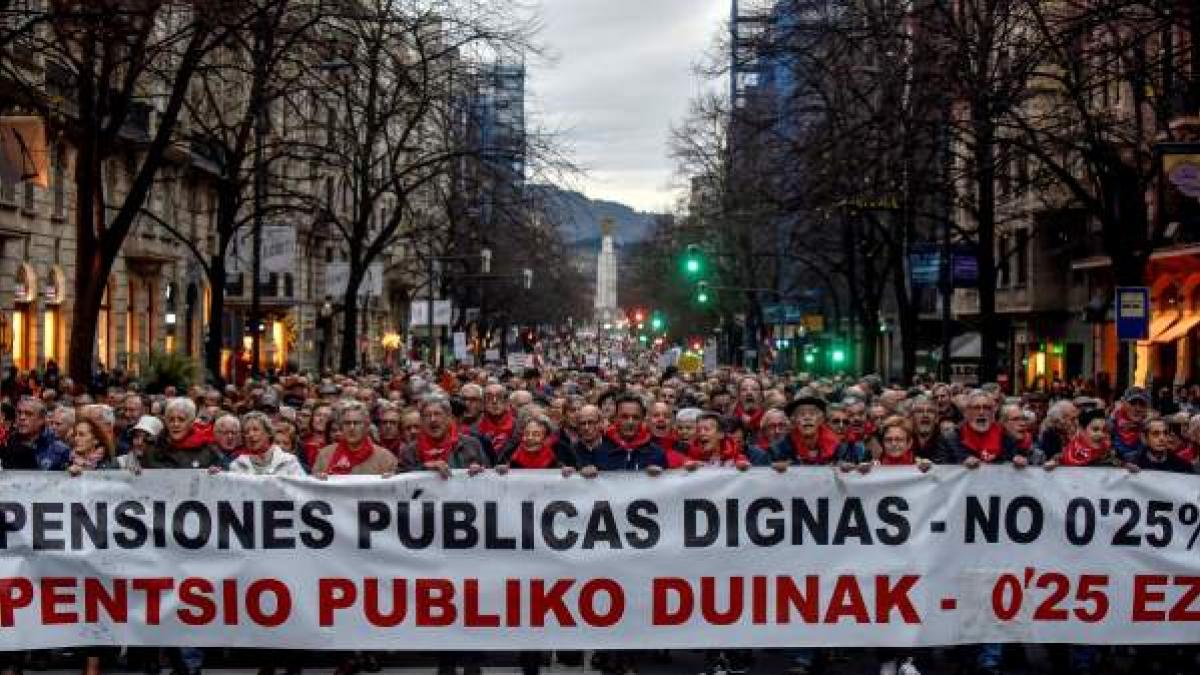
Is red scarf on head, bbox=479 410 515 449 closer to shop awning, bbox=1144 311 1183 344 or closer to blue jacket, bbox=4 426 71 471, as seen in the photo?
blue jacket, bbox=4 426 71 471

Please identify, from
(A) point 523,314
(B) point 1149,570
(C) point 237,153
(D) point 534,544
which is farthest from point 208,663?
(A) point 523,314

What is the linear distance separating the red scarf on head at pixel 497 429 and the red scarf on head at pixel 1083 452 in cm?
417

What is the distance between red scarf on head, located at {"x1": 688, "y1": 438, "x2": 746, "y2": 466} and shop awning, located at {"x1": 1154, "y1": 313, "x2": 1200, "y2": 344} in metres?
29.6

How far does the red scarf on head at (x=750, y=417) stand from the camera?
1722 centimetres

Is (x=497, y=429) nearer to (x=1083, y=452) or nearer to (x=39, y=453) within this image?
(x=39, y=453)

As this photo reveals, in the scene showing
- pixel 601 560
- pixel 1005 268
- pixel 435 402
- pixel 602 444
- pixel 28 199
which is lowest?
pixel 601 560

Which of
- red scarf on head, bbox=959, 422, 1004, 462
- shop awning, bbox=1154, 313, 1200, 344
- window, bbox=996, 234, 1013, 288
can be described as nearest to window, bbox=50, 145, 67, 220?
shop awning, bbox=1154, 313, 1200, 344

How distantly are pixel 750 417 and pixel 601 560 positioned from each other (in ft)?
24.6

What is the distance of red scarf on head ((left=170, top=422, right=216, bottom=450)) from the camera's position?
12164 mm

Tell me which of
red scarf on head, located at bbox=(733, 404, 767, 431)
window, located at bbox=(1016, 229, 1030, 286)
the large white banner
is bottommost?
the large white banner

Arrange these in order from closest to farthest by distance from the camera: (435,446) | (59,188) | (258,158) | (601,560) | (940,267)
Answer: (601,560)
(435,446)
(258,158)
(940,267)
(59,188)

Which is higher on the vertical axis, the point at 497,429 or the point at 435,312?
the point at 435,312

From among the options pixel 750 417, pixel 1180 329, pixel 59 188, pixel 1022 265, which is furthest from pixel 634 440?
pixel 1022 265

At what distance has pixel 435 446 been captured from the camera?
40.0 ft
